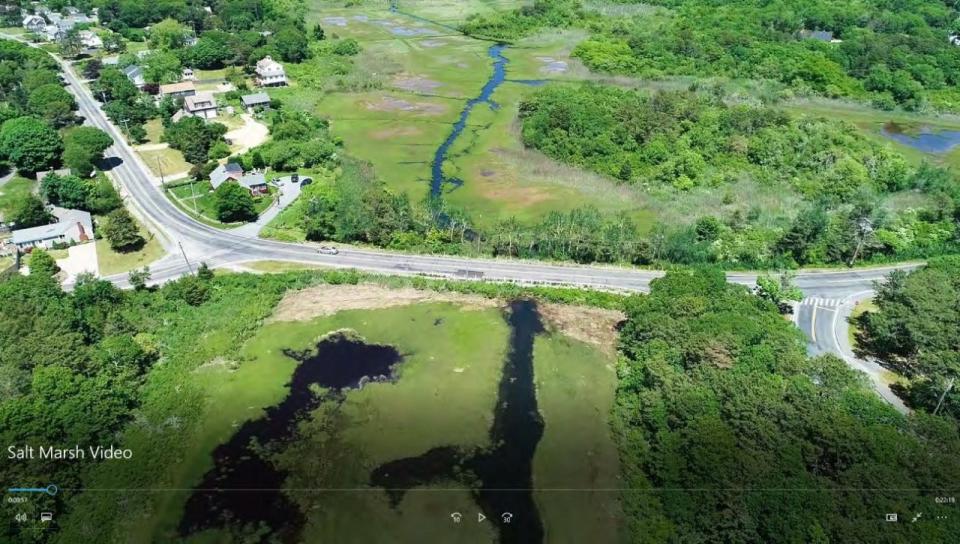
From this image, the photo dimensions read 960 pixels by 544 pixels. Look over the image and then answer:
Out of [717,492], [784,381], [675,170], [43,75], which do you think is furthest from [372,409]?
[43,75]

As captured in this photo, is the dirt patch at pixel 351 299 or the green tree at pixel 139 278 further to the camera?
the green tree at pixel 139 278

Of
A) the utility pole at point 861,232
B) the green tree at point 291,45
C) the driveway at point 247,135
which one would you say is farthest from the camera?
the green tree at point 291,45

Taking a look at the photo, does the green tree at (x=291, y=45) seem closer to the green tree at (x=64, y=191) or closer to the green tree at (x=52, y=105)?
the green tree at (x=52, y=105)

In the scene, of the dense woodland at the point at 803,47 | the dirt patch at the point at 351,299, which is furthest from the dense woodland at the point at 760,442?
the dense woodland at the point at 803,47

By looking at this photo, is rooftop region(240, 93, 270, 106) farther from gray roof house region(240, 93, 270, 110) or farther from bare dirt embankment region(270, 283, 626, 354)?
bare dirt embankment region(270, 283, 626, 354)

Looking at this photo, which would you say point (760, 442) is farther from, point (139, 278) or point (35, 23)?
point (35, 23)

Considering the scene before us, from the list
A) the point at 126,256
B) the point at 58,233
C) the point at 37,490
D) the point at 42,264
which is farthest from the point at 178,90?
the point at 37,490

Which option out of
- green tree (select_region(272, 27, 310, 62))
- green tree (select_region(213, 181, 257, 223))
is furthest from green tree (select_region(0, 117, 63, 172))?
green tree (select_region(272, 27, 310, 62))
